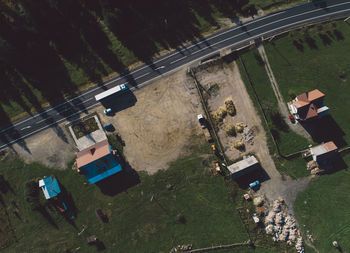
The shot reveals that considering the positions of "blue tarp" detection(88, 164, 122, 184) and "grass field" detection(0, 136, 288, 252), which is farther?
"grass field" detection(0, 136, 288, 252)

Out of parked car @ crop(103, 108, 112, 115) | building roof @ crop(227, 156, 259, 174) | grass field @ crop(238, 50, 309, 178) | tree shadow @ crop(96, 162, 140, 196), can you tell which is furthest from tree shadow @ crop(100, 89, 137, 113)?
grass field @ crop(238, 50, 309, 178)

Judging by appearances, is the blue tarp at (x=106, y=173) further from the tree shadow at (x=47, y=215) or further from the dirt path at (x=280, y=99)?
the dirt path at (x=280, y=99)

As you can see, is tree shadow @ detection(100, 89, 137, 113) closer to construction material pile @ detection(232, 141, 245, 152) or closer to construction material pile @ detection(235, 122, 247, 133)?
construction material pile @ detection(235, 122, 247, 133)

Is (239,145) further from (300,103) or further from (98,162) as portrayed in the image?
(98,162)

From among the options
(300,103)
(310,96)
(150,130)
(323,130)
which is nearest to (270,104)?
(300,103)

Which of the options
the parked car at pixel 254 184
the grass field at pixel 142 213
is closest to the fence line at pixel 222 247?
the grass field at pixel 142 213
